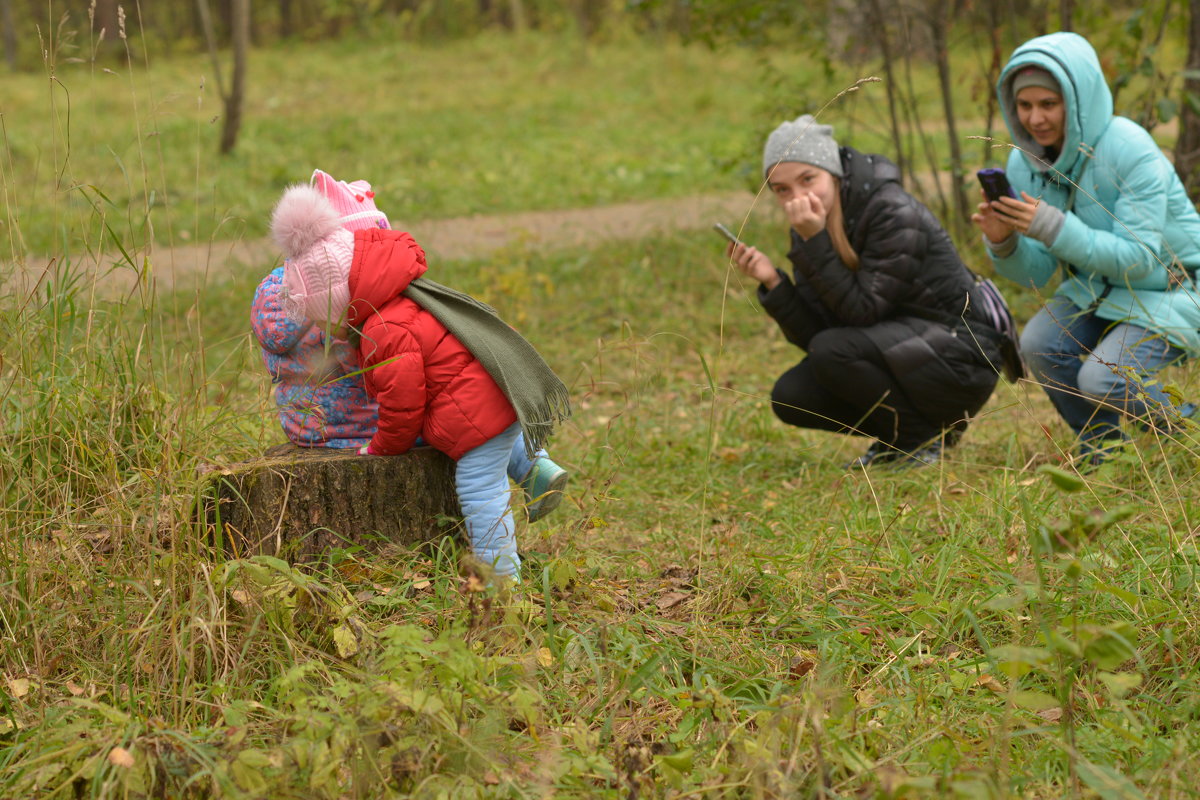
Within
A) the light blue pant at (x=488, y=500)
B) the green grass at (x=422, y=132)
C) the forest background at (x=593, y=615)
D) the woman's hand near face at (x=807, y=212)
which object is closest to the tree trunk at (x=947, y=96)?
the green grass at (x=422, y=132)

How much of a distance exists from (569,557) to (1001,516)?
1.23 metres

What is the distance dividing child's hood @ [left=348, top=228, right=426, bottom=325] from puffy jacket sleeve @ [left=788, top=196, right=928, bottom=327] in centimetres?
170

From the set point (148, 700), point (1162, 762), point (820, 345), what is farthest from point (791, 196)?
point (148, 700)

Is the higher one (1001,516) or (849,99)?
(849,99)

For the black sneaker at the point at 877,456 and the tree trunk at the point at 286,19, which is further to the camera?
the tree trunk at the point at 286,19

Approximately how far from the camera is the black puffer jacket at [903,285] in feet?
12.7

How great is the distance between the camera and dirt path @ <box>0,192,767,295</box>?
7434 mm

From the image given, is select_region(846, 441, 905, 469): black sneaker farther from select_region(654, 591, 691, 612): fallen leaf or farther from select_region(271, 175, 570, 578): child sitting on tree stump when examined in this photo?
select_region(271, 175, 570, 578): child sitting on tree stump

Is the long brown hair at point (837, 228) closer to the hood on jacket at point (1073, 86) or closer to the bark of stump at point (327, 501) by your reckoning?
the hood on jacket at point (1073, 86)

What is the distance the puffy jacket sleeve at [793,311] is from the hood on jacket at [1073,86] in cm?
92

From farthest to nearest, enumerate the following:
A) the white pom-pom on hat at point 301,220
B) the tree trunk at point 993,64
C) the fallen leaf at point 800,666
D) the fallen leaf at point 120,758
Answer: the tree trunk at point 993,64 < the white pom-pom on hat at point 301,220 < the fallen leaf at point 800,666 < the fallen leaf at point 120,758

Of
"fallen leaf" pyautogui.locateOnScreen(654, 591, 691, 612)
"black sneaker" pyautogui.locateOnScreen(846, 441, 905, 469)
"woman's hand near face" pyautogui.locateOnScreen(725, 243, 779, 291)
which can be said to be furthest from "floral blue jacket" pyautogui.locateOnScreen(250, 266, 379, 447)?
"black sneaker" pyautogui.locateOnScreen(846, 441, 905, 469)

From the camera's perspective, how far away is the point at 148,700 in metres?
2.20

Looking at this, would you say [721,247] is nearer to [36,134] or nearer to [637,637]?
[637,637]
